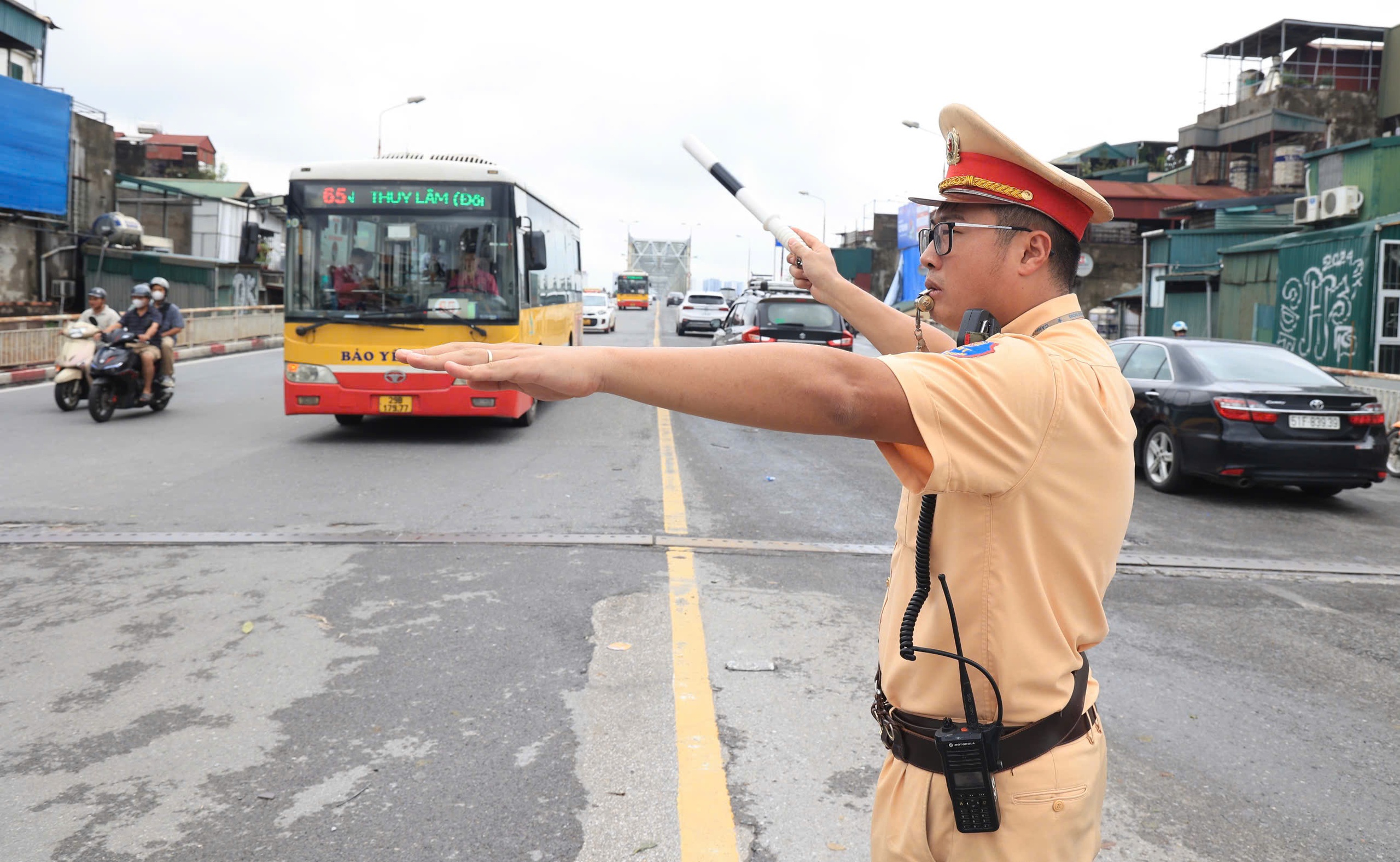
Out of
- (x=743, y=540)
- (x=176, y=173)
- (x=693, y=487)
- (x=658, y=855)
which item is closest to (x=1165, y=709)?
(x=658, y=855)

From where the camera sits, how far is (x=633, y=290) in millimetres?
74438

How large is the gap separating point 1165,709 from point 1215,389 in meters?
6.15

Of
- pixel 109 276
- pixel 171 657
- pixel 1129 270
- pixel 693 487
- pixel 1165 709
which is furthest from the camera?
pixel 1129 270

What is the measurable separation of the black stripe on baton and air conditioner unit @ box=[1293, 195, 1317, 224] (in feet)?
75.8

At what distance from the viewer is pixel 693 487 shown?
9.89 m

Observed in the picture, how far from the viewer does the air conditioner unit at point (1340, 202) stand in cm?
2130

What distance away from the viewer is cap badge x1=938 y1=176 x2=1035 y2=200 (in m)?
1.65

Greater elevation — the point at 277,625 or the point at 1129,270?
the point at 1129,270

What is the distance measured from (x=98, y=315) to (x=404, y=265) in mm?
5633

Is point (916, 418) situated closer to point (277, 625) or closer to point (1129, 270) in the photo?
point (277, 625)

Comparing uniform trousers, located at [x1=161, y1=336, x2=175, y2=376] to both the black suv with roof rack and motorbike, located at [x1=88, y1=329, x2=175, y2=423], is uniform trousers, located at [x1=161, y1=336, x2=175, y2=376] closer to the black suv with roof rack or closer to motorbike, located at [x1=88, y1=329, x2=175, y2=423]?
motorbike, located at [x1=88, y1=329, x2=175, y2=423]

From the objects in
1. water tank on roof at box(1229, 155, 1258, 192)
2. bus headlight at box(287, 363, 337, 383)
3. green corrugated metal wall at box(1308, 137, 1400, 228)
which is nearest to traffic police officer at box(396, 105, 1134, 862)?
bus headlight at box(287, 363, 337, 383)

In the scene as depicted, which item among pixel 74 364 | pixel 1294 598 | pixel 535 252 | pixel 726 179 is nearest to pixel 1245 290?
pixel 535 252

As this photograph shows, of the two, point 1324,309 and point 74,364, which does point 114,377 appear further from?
point 1324,309
